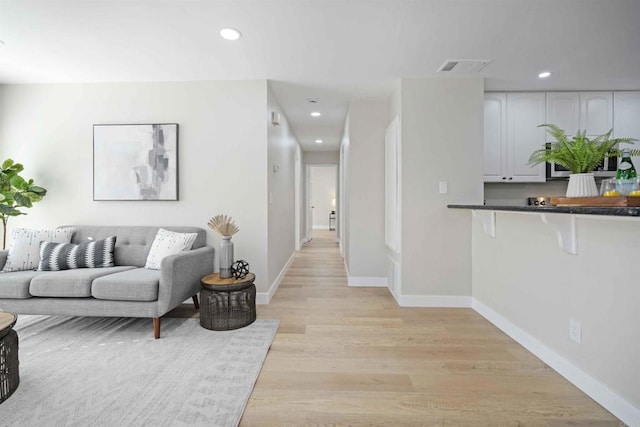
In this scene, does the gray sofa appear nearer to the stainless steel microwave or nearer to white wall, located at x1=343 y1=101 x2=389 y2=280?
white wall, located at x1=343 y1=101 x2=389 y2=280

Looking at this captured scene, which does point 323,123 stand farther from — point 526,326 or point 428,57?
point 526,326

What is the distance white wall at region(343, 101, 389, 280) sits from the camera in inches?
147

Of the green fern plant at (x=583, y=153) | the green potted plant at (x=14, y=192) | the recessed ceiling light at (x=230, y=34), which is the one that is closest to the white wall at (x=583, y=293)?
the green fern plant at (x=583, y=153)

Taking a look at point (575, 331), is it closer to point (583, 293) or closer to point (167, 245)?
point (583, 293)

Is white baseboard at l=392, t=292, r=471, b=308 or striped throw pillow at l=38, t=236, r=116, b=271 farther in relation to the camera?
white baseboard at l=392, t=292, r=471, b=308

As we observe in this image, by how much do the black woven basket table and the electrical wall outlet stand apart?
10.5ft

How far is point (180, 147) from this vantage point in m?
3.10

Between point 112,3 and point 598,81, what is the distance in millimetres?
4477

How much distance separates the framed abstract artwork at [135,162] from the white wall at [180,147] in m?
0.09

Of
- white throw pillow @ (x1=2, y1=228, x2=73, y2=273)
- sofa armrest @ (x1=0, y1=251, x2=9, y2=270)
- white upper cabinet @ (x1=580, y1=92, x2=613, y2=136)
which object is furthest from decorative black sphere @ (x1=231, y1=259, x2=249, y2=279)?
white upper cabinet @ (x1=580, y1=92, x2=613, y2=136)

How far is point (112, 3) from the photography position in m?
1.91

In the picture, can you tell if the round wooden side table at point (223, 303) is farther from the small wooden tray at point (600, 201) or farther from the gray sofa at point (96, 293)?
the small wooden tray at point (600, 201)

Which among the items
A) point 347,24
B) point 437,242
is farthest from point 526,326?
point 347,24

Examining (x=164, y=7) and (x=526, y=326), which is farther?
(x=526, y=326)
